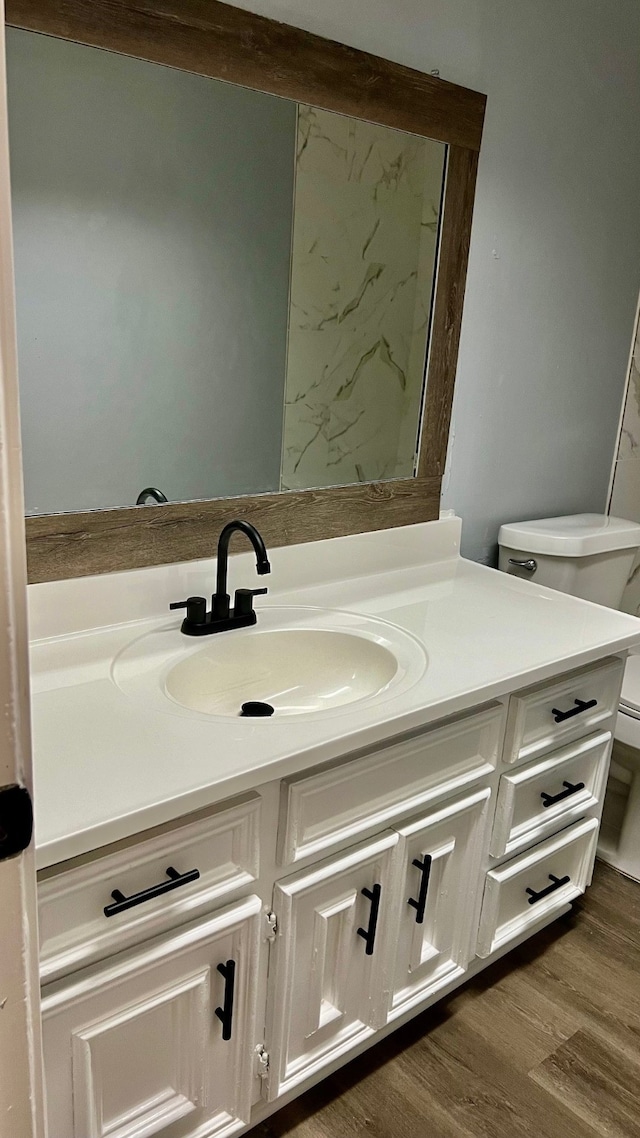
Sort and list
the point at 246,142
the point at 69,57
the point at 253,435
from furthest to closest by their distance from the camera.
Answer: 1. the point at 253,435
2. the point at 246,142
3. the point at 69,57

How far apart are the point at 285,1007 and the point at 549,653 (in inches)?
28.6

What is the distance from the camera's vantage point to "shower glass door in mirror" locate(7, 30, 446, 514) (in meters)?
1.30

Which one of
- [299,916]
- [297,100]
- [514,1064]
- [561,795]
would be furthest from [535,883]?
[297,100]

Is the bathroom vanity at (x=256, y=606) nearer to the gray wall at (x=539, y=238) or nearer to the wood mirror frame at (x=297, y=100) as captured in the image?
the wood mirror frame at (x=297, y=100)

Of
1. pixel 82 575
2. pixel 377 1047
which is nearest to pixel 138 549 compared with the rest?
pixel 82 575

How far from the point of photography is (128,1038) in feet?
3.59

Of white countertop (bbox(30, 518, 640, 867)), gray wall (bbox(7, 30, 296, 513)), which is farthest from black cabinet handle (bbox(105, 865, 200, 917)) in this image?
gray wall (bbox(7, 30, 296, 513))

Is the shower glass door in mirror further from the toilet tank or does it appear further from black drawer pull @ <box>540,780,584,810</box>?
black drawer pull @ <box>540,780,584,810</box>

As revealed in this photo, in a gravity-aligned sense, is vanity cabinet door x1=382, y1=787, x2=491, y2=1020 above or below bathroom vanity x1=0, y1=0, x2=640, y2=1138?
below

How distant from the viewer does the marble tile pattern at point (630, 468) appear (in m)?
2.43

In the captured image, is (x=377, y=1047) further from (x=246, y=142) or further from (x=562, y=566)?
(x=246, y=142)

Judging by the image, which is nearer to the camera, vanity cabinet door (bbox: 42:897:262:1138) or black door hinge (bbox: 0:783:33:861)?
black door hinge (bbox: 0:783:33:861)

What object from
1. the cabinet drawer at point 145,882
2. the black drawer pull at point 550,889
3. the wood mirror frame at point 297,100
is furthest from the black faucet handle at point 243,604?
the black drawer pull at point 550,889

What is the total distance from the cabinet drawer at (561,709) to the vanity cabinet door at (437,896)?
13 cm
